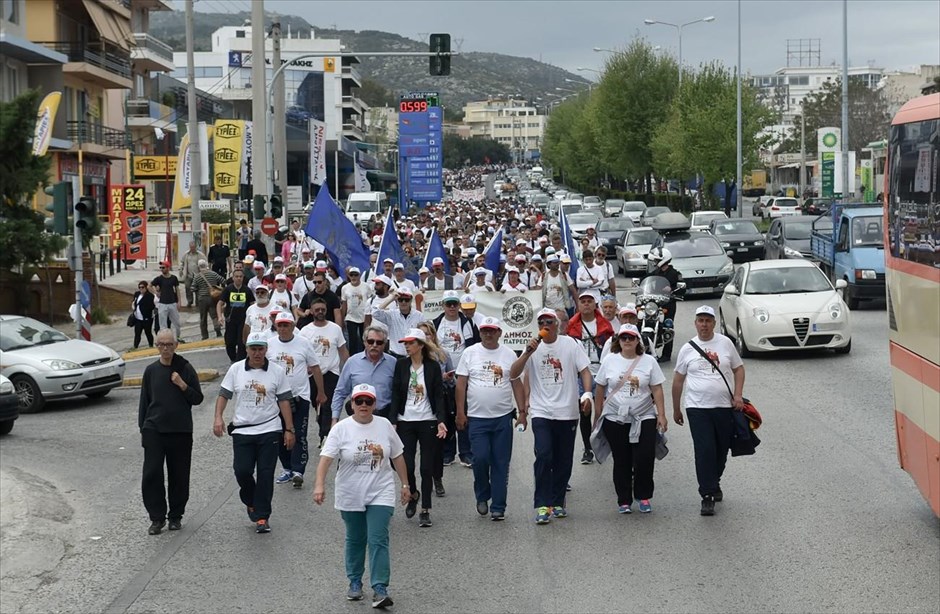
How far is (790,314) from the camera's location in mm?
20875

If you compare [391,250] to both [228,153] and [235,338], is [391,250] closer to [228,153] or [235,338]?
[235,338]

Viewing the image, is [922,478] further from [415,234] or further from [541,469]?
[415,234]

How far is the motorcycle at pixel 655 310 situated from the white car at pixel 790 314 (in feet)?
3.99

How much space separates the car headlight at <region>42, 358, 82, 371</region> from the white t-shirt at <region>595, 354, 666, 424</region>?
11951mm

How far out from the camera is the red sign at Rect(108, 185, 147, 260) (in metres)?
37.9

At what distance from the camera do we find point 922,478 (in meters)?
10.0

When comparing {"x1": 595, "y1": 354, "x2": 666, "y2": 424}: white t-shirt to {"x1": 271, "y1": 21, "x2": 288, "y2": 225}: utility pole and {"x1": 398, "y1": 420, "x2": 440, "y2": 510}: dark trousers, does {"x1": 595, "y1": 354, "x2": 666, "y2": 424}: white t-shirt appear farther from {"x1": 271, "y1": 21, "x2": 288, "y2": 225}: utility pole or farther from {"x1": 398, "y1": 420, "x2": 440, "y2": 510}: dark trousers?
{"x1": 271, "y1": 21, "x2": 288, "y2": 225}: utility pole

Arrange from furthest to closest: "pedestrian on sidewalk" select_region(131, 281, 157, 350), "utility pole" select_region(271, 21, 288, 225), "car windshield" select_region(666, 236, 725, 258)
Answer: "utility pole" select_region(271, 21, 288, 225)
"car windshield" select_region(666, 236, 725, 258)
"pedestrian on sidewalk" select_region(131, 281, 157, 350)

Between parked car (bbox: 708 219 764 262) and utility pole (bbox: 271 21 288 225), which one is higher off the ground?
utility pole (bbox: 271 21 288 225)

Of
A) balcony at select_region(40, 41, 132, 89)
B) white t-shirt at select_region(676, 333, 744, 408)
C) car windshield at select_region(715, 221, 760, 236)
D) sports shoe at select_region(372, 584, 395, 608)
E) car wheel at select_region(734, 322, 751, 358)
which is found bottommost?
sports shoe at select_region(372, 584, 395, 608)

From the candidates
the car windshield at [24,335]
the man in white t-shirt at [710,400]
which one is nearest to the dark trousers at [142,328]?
the car windshield at [24,335]

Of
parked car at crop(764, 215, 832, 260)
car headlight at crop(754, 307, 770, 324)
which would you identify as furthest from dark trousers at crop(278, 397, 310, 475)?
parked car at crop(764, 215, 832, 260)

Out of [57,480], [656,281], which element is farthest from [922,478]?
[656,281]

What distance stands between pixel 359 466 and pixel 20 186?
24.5 m
